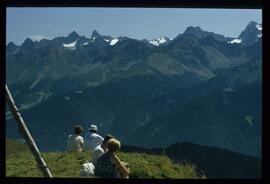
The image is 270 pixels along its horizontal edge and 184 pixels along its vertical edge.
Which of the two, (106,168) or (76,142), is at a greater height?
(106,168)

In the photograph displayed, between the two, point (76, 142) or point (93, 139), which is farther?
point (76, 142)

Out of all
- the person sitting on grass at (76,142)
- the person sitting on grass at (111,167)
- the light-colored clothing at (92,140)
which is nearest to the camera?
the person sitting on grass at (111,167)

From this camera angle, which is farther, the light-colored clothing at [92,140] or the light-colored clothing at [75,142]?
the light-colored clothing at [75,142]

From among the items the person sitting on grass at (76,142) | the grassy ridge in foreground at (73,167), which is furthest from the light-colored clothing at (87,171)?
the person sitting on grass at (76,142)

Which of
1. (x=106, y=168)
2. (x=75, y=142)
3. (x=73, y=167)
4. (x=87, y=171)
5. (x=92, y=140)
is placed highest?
(x=106, y=168)

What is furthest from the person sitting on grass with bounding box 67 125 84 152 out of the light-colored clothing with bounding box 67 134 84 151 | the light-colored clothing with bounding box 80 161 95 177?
the light-colored clothing with bounding box 80 161 95 177

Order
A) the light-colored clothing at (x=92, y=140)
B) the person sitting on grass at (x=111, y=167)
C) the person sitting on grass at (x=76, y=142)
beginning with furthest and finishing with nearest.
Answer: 1. the person sitting on grass at (x=76, y=142)
2. the light-colored clothing at (x=92, y=140)
3. the person sitting on grass at (x=111, y=167)

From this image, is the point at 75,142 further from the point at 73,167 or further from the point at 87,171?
the point at 87,171

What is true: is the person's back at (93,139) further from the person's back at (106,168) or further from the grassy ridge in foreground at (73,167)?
the person's back at (106,168)

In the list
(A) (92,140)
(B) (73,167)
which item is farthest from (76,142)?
(A) (92,140)

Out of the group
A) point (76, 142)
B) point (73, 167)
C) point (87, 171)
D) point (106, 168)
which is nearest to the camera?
point (106, 168)
